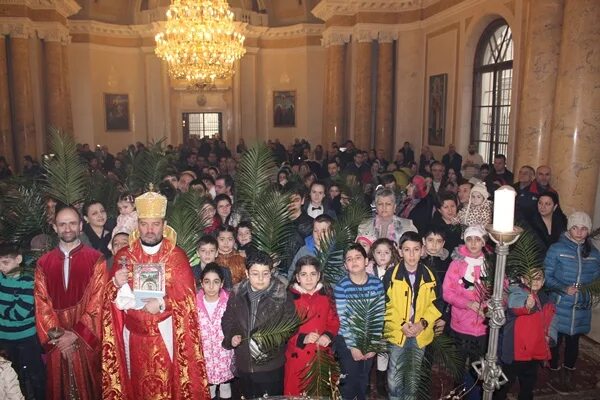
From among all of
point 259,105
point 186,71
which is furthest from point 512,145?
point 259,105

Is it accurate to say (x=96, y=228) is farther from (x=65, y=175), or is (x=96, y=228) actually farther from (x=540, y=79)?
(x=540, y=79)

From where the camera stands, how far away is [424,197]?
305 inches

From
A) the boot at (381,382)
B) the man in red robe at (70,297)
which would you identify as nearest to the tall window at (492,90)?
the boot at (381,382)

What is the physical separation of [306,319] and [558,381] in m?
3.14

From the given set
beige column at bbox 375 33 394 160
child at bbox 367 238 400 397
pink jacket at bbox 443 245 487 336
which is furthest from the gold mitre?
beige column at bbox 375 33 394 160

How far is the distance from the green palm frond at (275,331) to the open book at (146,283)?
2.84ft

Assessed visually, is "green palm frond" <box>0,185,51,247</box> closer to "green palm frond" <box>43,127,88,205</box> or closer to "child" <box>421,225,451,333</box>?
"green palm frond" <box>43,127,88,205</box>

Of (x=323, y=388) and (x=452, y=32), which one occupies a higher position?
(x=452, y=32)

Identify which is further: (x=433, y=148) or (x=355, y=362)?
(x=433, y=148)

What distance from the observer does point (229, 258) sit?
546 centimetres

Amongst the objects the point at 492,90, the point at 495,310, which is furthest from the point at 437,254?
the point at 492,90

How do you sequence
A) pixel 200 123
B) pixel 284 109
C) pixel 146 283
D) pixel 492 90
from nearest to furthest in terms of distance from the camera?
pixel 146 283 → pixel 492 90 → pixel 284 109 → pixel 200 123

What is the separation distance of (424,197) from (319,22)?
17819mm

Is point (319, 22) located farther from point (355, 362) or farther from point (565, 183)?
point (355, 362)
